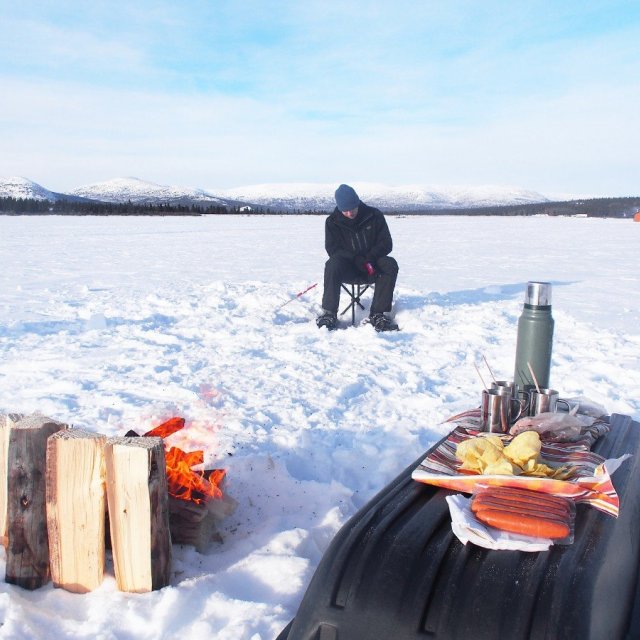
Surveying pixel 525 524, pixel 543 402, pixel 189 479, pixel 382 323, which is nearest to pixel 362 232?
pixel 382 323

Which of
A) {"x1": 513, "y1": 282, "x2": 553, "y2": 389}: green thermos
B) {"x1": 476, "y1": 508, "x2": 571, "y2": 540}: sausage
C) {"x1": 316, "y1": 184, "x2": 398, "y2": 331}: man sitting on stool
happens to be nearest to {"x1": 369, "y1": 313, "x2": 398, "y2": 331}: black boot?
{"x1": 316, "y1": 184, "x2": 398, "y2": 331}: man sitting on stool

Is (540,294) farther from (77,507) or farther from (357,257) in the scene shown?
(357,257)

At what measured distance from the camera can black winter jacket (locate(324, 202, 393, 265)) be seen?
6.80 m

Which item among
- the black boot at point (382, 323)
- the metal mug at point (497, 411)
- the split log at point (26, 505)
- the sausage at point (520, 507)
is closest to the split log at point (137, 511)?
the split log at point (26, 505)

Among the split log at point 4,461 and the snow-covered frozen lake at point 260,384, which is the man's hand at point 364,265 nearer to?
the snow-covered frozen lake at point 260,384

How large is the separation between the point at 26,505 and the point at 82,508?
213mm

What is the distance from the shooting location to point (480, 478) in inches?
79.4

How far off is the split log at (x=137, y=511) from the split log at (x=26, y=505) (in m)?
0.28

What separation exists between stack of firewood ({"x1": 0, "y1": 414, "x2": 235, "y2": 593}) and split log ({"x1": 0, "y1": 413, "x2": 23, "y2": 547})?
3 cm

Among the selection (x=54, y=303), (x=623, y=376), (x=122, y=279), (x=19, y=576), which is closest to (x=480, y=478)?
(x=19, y=576)

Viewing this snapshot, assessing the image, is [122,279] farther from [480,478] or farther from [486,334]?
[480,478]

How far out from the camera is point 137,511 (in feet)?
7.07

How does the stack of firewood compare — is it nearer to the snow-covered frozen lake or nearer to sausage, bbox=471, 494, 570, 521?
the snow-covered frozen lake

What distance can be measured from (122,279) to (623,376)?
7.61 meters
